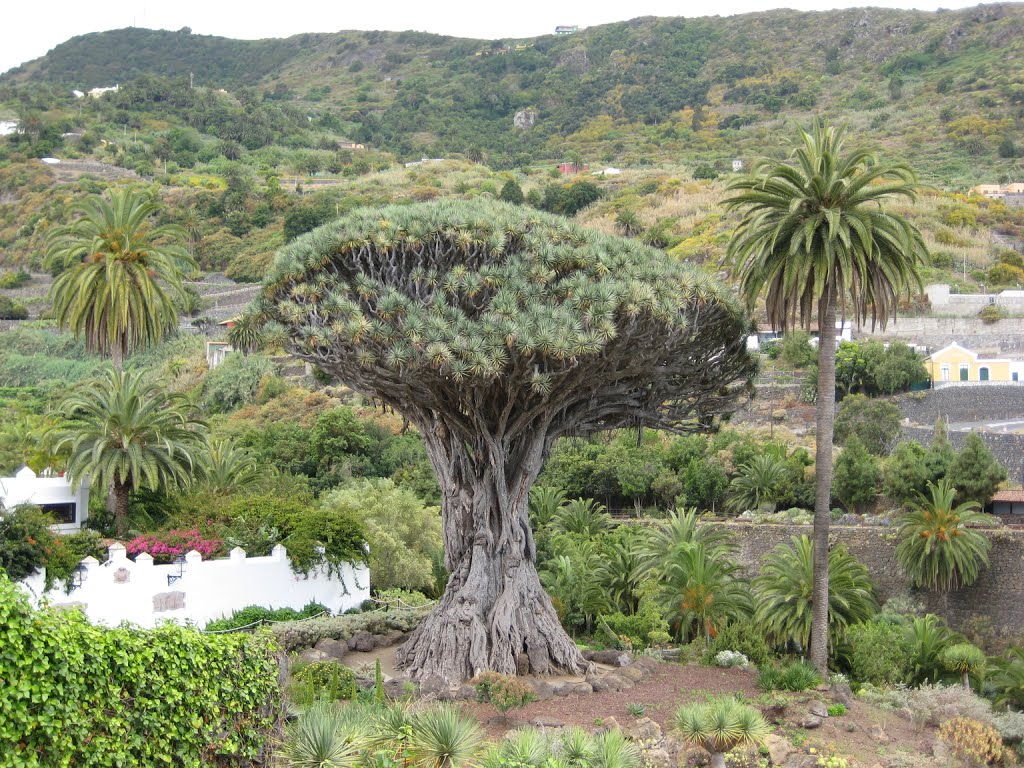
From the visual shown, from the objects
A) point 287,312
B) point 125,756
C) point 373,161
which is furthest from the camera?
point 373,161

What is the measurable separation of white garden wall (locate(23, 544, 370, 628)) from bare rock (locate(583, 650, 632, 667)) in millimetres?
7066

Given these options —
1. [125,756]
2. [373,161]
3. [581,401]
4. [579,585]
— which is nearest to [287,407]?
[579,585]

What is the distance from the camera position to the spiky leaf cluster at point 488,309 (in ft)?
70.3

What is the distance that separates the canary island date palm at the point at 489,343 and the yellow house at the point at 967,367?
31964 mm

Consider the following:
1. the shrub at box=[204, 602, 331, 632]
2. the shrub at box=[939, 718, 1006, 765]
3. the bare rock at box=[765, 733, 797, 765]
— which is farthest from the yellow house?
the bare rock at box=[765, 733, 797, 765]

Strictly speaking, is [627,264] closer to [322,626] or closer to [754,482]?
[322,626]

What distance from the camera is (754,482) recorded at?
4275 centimetres

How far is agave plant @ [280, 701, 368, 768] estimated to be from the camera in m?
13.3

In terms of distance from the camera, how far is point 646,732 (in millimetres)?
18625

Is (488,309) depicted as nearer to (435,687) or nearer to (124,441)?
(435,687)

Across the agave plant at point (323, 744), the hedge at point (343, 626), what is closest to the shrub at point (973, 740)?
the agave plant at point (323, 744)

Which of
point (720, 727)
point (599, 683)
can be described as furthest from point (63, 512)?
point (720, 727)

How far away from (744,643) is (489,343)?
8600 millimetres

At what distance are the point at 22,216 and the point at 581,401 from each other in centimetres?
8038
